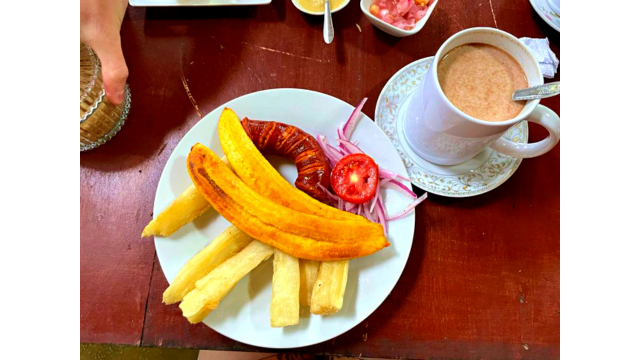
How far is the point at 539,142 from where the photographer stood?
3.16 feet

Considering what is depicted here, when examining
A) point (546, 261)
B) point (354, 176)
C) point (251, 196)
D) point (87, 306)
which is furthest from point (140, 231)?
point (546, 261)

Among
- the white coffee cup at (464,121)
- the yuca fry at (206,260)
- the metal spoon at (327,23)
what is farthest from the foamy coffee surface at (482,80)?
the yuca fry at (206,260)

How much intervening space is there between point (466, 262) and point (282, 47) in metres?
0.89

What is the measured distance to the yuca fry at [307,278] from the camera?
98cm

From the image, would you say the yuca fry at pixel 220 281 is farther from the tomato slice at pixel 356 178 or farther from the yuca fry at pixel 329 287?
the tomato slice at pixel 356 178

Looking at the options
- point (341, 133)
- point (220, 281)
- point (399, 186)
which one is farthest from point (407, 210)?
point (220, 281)

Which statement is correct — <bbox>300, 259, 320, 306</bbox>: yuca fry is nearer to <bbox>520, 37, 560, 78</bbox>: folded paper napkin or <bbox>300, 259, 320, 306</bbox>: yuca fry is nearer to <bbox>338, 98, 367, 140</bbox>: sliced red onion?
<bbox>338, 98, 367, 140</bbox>: sliced red onion

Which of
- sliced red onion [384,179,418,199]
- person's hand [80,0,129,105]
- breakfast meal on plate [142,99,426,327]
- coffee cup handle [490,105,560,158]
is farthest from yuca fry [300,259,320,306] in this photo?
person's hand [80,0,129,105]

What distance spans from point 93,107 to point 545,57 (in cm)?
136

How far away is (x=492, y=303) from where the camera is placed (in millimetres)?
1102

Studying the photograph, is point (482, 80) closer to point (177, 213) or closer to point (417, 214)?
point (417, 214)
